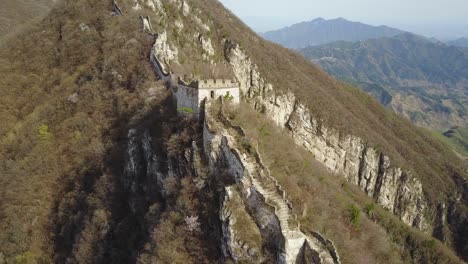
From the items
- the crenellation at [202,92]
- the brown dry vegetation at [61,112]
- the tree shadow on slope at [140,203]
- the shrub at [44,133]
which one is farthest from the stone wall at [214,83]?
the shrub at [44,133]

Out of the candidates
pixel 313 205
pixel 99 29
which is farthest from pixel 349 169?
pixel 313 205

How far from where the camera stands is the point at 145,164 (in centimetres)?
3753

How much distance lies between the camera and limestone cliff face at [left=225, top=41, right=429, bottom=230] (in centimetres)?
9462

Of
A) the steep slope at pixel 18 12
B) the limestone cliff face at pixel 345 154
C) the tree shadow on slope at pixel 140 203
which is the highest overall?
the steep slope at pixel 18 12

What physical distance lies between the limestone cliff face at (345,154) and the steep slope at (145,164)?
Result: 33.6 inches

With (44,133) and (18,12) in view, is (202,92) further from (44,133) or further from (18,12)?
(18,12)

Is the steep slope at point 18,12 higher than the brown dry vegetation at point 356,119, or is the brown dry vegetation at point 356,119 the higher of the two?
the steep slope at point 18,12

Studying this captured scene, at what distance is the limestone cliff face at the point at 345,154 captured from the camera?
3725 inches

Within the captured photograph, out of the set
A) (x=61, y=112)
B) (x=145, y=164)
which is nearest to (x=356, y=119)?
(x=61, y=112)

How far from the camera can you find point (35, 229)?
4134 centimetres

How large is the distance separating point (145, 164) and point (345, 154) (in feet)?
240

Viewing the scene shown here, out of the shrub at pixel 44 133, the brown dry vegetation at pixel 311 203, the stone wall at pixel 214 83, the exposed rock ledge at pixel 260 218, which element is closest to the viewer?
the exposed rock ledge at pixel 260 218

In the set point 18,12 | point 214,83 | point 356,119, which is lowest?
point 356,119

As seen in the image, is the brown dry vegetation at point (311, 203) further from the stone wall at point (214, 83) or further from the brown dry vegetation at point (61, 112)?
the brown dry vegetation at point (61, 112)
